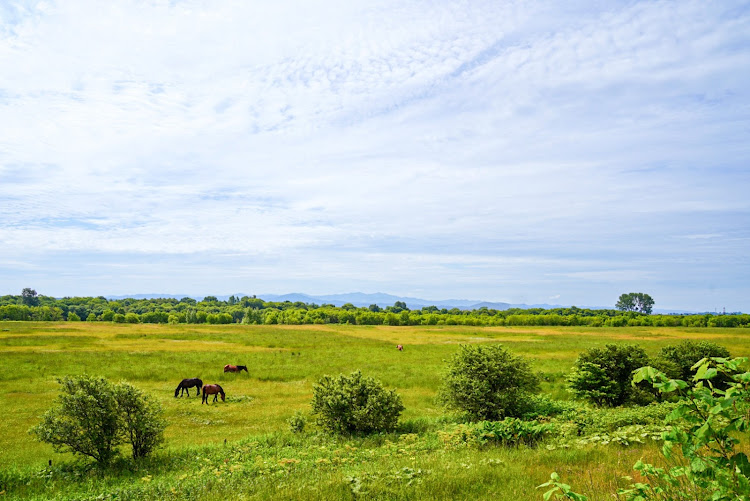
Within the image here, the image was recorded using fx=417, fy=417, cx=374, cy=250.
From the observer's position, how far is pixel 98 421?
12664 millimetres

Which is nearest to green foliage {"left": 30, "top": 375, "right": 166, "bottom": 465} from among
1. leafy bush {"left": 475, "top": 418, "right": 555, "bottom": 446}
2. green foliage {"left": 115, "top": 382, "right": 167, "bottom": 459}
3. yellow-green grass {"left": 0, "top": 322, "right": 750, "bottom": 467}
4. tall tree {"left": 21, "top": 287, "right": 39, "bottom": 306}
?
green foliage {"left": 115, "top": 382, "right": 167, "bottom": 459}

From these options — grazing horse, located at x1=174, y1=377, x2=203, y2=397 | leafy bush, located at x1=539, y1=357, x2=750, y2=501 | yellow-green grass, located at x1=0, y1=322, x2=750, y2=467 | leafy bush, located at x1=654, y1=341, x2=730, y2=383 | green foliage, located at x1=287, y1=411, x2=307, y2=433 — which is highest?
leafy bush, located at x1=539, y1=357, x2=750, y2=501

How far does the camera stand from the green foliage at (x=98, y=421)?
12.3m

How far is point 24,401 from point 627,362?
29.4 m

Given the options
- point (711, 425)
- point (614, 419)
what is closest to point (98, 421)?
point (711, 425)

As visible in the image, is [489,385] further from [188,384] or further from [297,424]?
[188,384]

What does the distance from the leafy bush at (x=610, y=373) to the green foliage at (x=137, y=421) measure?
629 inches

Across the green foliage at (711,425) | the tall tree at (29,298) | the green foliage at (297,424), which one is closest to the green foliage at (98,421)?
the green foliage at (297,424)

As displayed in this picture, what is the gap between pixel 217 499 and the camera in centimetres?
783

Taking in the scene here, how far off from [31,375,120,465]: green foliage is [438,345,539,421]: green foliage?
11257 mm

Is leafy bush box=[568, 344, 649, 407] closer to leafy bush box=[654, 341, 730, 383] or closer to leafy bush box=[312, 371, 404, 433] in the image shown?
leafy bush box=[654, 341, 730, 383]

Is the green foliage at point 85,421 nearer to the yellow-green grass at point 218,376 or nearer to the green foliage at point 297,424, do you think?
the yellow-green grass at point 218,376

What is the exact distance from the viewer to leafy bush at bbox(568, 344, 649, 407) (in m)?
16.9

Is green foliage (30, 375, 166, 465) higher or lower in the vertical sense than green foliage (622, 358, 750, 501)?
lower
